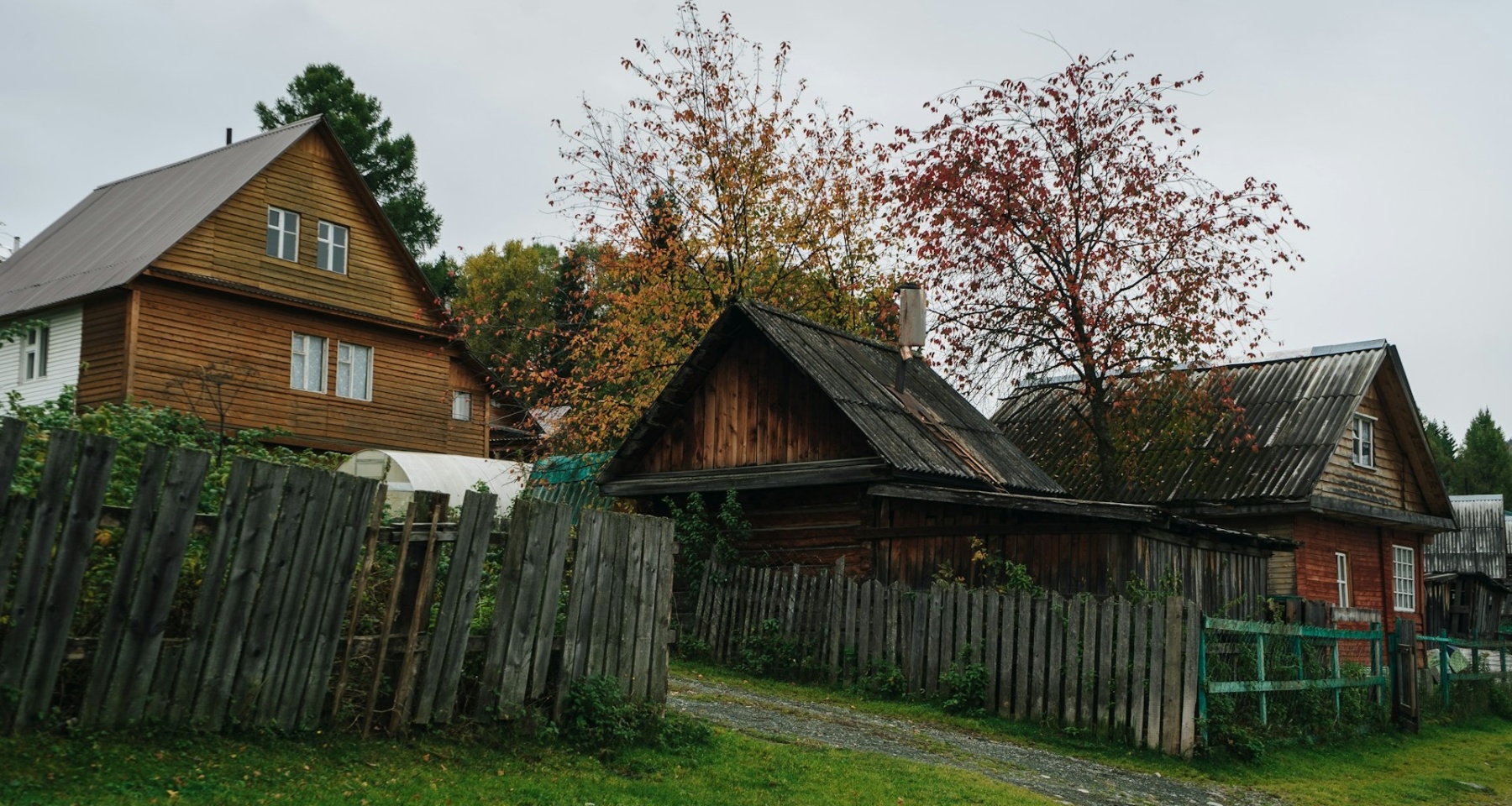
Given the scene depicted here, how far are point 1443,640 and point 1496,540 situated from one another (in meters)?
35.1

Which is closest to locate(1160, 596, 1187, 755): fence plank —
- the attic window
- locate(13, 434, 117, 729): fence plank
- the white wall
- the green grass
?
the green grass

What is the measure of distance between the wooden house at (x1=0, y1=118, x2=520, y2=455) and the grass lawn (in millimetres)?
16486

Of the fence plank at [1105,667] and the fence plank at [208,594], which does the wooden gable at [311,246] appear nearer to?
the fence plank at [1105,667]

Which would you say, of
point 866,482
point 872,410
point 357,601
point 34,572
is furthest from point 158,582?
point 872,410

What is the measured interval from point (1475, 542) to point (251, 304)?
149ft

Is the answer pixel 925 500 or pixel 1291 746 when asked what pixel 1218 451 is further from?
pixel 1291 746

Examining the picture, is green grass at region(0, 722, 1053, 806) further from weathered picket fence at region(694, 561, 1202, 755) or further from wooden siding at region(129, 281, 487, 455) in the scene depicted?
wooden siding at region(129, 281, 487, 455)

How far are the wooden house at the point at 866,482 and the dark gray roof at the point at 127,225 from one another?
13.3 meters

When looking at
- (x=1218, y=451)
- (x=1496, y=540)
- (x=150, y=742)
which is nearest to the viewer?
(x=150, y=742)

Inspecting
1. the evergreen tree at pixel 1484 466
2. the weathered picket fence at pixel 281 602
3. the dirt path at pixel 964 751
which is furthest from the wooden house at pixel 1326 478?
the evergreen tree at pixel 1484 466

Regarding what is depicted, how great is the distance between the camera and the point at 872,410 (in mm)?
19938

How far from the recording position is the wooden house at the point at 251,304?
92.4 feet

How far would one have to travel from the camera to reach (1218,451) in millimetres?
28391

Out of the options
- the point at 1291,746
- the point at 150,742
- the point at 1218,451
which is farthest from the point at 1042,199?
the point at 150,742
